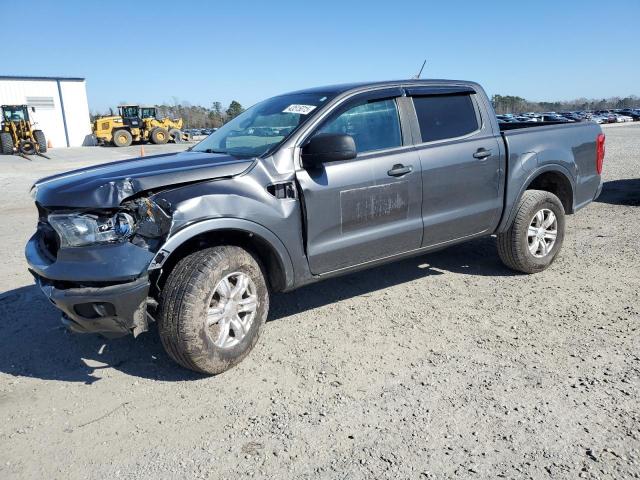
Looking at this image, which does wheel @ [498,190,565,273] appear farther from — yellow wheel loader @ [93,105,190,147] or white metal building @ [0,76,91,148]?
white metal building @ [0,76,91,148]

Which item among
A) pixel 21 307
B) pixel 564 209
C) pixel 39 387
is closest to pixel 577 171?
pixel 564 209

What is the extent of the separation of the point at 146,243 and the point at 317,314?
1.76 metres

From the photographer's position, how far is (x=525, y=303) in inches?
170

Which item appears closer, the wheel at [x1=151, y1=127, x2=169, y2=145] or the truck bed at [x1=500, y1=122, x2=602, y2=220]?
the truck bed at [x1=500, y1=122, x2=602, y2=220]

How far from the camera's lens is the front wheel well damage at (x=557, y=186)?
204 inches

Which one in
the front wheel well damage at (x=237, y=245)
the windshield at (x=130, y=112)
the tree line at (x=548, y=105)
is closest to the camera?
the front wheel well damage at (x=237, y=245)

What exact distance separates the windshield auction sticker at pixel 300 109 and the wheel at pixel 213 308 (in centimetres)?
121

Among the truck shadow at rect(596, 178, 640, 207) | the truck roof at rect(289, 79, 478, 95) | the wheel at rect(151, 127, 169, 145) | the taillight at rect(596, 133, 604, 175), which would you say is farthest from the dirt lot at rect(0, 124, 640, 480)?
the wheel at rect(151, 127, 169, 145)

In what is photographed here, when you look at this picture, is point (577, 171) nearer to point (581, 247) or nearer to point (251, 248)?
point (581, 247)

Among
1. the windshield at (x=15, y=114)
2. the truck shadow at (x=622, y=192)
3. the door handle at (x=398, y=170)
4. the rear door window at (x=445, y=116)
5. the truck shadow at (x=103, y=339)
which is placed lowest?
the truck shadow at (x=103, y=339)

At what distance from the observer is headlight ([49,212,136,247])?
298cm

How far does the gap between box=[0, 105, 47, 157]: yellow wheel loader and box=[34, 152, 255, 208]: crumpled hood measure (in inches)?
1077

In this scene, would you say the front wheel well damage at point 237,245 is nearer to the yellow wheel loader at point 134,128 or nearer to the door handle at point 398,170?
the door handle at point 398,170

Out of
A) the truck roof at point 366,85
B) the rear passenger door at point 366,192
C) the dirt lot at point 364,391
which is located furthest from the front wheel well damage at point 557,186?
the rear passenger door at point 366,192
